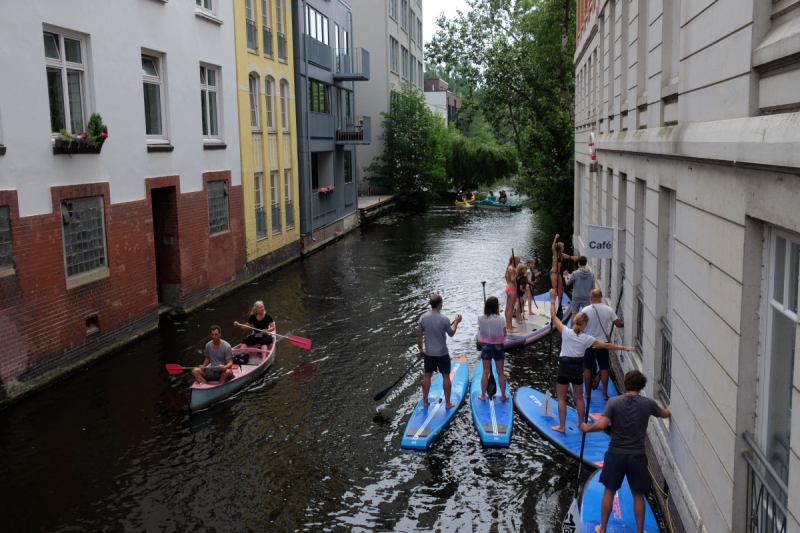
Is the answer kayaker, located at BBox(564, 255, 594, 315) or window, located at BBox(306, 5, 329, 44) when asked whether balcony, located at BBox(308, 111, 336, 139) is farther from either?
kayaker, located at BBox(564, 255, 594, 315)

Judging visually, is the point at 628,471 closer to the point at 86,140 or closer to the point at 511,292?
the point at 511,292

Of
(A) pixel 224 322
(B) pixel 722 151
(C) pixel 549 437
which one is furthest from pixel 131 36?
(B) pixel 722 151

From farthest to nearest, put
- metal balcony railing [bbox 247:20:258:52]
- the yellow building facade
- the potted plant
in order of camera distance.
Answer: metal balcony railing [bbox 247:20:258:52] → the yellow building facade → the potted plant

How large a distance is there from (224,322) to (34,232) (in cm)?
560

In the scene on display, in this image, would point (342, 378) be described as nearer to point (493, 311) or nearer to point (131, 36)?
point (493, 311)

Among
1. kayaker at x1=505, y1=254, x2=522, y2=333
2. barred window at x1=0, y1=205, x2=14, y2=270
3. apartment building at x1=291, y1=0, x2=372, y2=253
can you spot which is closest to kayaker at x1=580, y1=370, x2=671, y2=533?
kayaker at x1=505, y1=254, x2=522, y2=333

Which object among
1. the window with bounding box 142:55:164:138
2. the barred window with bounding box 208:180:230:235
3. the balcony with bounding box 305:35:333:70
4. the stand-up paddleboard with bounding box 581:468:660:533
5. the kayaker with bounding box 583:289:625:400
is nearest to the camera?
the stand-up paddleboard with bounding box 581:468:660:533

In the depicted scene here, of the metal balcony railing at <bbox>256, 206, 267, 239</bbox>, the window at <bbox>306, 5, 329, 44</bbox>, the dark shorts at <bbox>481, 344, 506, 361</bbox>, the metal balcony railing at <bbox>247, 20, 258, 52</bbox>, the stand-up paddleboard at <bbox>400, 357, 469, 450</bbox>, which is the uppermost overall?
the window at <bbox>306, 5, 329, 44</bbox>

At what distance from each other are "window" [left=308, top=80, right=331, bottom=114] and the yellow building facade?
2416 millimetres

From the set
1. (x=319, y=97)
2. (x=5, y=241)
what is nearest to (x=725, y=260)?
(x=5, y=241)

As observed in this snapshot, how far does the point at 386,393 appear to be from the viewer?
11500mm

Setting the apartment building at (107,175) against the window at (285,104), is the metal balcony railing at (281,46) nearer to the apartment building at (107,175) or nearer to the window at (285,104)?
the window at (285,104)

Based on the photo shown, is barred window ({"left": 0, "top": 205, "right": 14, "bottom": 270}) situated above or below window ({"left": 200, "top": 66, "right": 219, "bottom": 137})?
below

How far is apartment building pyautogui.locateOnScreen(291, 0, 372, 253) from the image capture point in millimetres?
26172
